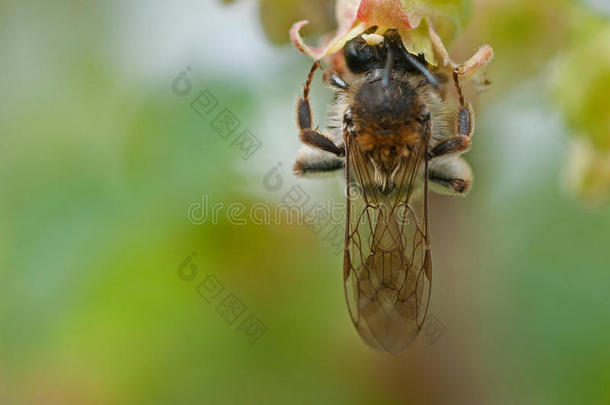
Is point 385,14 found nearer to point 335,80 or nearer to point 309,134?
point 335,80

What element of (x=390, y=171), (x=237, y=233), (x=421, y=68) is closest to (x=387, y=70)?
(x=421, y=68)

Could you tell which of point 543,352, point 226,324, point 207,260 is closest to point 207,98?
point 207,260

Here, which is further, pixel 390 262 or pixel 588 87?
pixel 588 87

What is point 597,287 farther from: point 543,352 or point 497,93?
point 497,93

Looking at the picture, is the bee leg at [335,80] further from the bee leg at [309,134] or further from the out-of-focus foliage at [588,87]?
the out-of-focus foliage at [588,87]

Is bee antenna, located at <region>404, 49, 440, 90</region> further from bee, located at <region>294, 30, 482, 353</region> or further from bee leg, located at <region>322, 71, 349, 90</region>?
bee leg, located at <region>322, 71, 349, 90</region>

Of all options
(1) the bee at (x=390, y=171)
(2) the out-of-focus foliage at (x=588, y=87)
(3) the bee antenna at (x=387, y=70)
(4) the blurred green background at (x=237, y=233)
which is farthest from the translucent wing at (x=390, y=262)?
(2) the out-of-focus foliage at (x=588, y=87)
